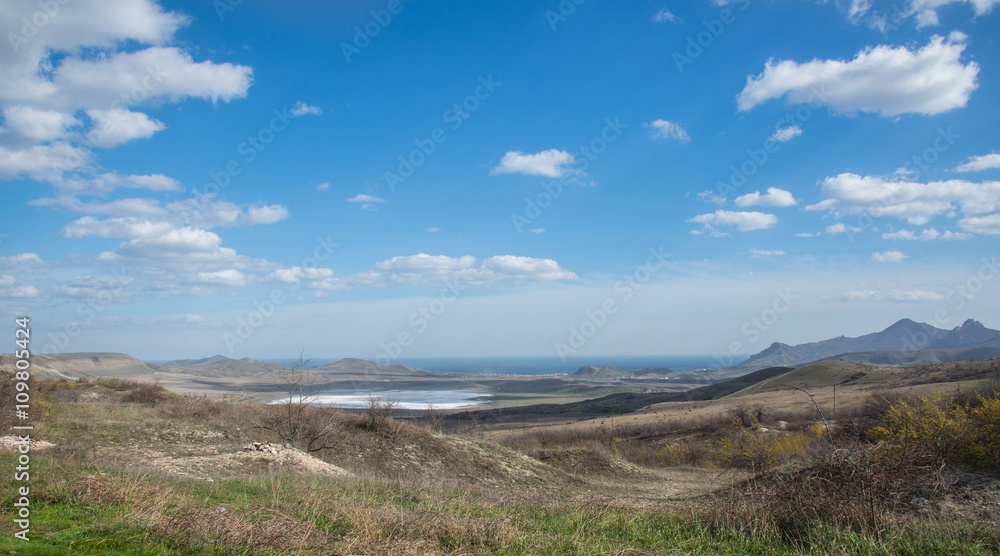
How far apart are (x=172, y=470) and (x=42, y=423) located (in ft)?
31.1

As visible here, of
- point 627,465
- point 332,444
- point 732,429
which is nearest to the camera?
point 332,444

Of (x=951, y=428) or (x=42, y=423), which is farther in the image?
(x=42, y=423)

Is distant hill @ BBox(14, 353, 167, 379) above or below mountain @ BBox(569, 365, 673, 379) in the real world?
above

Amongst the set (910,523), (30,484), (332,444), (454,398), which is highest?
(30,484)

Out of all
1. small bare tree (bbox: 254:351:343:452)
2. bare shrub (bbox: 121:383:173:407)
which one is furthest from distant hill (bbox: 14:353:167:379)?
small bare tree (bbox: 254:351:343:452)

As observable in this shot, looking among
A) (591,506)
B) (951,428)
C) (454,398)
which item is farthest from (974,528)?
(454,398)

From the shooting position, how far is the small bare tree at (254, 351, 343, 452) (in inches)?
806

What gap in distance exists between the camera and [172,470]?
13.0 meters

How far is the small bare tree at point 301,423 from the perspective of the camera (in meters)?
20.5

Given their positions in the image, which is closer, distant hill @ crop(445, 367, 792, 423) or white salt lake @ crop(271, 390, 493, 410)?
distant hill @ crop(445, 367, 792, 423)

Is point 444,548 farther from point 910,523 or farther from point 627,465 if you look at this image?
point 627,465

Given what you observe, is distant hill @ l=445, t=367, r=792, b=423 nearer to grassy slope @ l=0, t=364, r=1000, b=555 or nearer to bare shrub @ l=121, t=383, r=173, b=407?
bare shrub @ l=121, t=383, r=173, b=407

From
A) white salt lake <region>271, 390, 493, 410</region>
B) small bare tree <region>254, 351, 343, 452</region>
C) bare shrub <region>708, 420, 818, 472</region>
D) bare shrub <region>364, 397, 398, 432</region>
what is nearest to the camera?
small bare tree <region>254, 351, 343, 452</region>

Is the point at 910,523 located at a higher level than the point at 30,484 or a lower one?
lower
